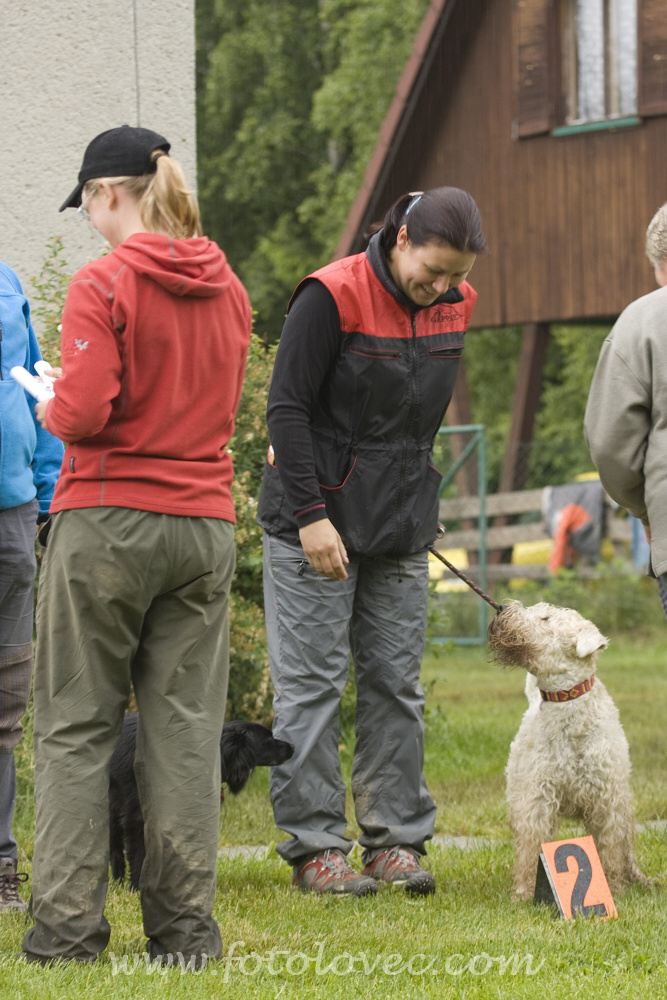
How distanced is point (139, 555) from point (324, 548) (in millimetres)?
896

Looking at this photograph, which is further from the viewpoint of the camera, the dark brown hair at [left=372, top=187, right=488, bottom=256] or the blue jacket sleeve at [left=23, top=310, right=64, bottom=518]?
the blue jacket sleeve at [left=23, top=310, right=64, bottom=518]

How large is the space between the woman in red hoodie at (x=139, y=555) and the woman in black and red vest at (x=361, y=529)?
79 centimetres

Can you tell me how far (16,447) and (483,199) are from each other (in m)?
11.5

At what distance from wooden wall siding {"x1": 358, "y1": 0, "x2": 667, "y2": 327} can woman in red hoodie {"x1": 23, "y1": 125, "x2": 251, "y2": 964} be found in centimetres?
1082

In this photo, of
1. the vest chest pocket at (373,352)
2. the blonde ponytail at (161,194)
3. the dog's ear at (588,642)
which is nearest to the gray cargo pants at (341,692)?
the dog's ear at (588,642)

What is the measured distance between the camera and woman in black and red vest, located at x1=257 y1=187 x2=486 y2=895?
403cm

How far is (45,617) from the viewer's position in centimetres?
314

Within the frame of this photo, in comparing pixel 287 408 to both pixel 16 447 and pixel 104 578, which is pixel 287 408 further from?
pixel 104 578

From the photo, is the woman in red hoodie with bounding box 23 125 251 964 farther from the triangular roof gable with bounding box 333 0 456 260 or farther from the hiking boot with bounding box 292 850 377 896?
the triangular roof gable with bounding box 333 0 456 260

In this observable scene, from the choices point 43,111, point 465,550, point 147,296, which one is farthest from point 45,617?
point 465,550

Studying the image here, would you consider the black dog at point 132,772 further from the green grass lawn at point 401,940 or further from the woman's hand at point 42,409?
the woman's hand at point 42,409

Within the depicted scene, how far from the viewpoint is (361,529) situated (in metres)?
4.18

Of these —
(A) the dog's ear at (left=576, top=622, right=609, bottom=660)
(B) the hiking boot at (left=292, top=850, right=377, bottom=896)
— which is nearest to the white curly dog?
(A) the dog's ear at (left=576, top=622, right=609, bottom=660)

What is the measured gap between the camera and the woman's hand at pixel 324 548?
387 centimetres
